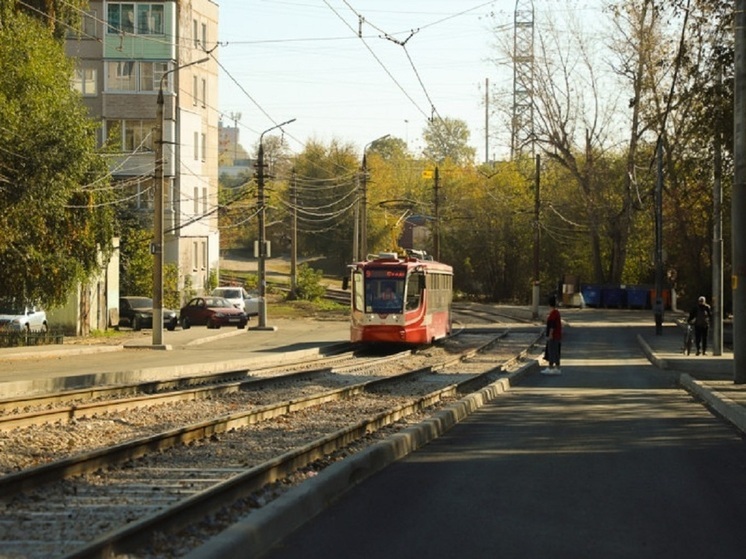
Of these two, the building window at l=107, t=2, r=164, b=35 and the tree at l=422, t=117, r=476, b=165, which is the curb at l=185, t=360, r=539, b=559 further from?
the tree at l=422, t=117, r=476, b=165

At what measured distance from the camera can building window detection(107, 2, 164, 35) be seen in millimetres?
65500

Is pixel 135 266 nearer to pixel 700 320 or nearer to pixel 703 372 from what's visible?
pixel 700 320

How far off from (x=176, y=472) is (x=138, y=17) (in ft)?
187

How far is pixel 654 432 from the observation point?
644 inches

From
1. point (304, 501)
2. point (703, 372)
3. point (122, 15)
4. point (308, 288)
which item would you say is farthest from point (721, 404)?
point (308, 288)

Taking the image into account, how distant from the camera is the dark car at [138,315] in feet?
180

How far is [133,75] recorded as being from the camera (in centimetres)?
6594

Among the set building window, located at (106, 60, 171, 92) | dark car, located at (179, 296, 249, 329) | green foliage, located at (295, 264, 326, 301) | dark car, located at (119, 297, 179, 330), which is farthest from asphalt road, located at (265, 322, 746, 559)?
green foliage, located at (295, 264, 326, 301)

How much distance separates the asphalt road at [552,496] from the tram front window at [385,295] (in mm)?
20434

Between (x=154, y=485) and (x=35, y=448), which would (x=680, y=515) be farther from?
(x=35, y=448)

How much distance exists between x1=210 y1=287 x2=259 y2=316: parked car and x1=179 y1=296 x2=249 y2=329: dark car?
0.90 metres

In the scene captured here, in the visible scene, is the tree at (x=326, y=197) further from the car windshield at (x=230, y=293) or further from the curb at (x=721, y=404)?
the curb at (x=721, y=404)

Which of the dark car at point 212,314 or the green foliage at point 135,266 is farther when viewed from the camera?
the green foliage at point 135,266

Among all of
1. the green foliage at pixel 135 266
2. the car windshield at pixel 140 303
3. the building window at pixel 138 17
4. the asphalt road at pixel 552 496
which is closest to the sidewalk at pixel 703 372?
the asphalt road at pixel 552 496
